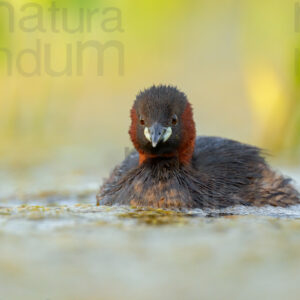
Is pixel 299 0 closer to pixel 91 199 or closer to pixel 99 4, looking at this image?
pixel 99 4

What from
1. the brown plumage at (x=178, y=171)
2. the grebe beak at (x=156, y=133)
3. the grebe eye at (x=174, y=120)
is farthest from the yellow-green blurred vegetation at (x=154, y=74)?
the grebe beak at (x=156, y=133)

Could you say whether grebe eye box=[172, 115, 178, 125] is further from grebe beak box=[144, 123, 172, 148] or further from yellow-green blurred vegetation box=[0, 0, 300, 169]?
yellow-green blurred vegetation box=[0, 0, 300, 169]

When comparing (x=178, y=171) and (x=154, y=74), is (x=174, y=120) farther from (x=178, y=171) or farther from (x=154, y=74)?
(x=154, y=74)

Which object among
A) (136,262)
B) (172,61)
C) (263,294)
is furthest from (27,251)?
(172,61)

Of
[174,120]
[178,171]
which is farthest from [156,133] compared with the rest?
[178,171]

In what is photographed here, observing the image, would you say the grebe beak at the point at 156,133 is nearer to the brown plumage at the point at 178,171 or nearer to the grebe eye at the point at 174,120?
the brown plumage at the point at 178,171

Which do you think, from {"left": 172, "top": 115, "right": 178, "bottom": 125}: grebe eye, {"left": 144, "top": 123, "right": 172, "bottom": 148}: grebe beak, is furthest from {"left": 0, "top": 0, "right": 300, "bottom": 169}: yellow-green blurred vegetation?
{"left": 144, "top": 123, "right": 172, "bottom": 148}: grebe beak

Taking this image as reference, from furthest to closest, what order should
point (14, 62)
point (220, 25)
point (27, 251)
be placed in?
point (220, 25)
point (14, 62)
point (27, 251)
